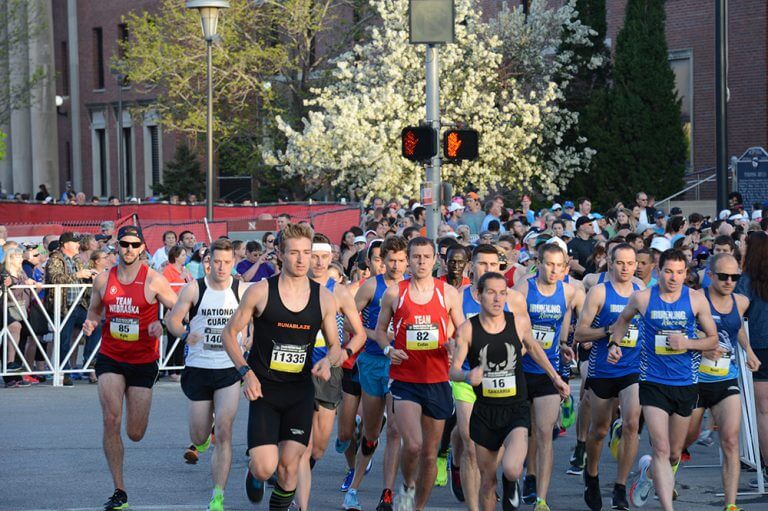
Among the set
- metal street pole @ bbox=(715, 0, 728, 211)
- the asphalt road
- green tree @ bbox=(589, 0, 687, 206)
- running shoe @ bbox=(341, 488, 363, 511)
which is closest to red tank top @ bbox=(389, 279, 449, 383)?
running shoe @ bbox=(341, 488, 363, 511)

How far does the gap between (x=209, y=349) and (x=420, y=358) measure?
1531 millimetres

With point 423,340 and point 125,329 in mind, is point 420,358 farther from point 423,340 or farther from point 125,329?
point 125,329

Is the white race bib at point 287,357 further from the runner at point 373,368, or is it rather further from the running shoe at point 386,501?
the running shoe at point 386,501

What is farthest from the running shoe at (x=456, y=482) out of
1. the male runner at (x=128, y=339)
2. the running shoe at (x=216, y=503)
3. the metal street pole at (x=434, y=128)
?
the metal street pole at (x=434, y=128)

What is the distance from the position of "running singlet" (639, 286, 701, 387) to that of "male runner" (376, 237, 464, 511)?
4.12 ft

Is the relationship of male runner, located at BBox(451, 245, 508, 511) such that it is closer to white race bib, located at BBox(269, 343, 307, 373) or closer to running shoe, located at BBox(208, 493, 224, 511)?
white race bib, located at BBox(269, 343, 307, 373)

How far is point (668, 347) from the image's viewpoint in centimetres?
919

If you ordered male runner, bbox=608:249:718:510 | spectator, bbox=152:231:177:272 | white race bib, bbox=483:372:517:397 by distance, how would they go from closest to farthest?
white race bib, bbox=483:372:517:397, male runner, bbox=608:249:718:510, spectator, bbox=152:231:177:272

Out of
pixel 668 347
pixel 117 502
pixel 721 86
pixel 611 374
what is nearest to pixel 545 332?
pixel 611 374

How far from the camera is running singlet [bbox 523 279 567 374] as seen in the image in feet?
33.4

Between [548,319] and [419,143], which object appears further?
[419,143]

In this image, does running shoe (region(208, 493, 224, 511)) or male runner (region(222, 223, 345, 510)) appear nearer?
male runner (region(222, 223, 345, 510))

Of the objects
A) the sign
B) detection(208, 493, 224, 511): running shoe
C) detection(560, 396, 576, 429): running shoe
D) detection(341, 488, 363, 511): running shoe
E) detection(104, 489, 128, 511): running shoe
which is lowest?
detection(341, 488, 363, 511): running shoe

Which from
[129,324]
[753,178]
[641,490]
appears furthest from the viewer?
[753,178]
